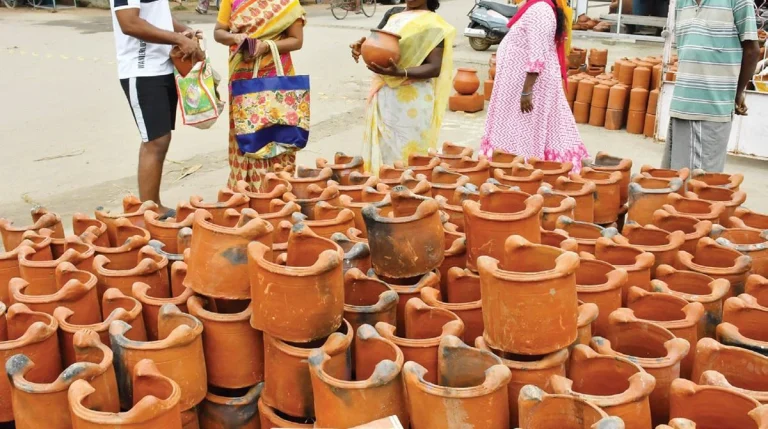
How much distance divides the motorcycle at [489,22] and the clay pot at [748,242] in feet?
30.0

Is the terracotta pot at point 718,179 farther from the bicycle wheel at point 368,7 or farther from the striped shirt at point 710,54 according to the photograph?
the bicycle wheel at point 368,7

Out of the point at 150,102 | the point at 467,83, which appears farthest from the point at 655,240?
the point at 467,83

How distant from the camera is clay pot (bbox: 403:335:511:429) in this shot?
4.53 ft

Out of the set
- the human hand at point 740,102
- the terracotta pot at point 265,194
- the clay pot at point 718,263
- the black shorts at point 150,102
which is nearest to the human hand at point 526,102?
the human hand at point 740,102

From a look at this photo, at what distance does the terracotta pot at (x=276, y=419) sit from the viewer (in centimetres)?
165

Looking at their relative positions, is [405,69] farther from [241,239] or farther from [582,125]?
[582,125]

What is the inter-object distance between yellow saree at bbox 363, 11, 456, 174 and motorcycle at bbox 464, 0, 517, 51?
7.39 metres

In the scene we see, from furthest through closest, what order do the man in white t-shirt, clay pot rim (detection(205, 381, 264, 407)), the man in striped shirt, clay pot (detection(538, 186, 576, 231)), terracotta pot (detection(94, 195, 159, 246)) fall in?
the man in striped shirt < the man in white t-shirt < terracotta pot (detection(94, 195, 159, 246)) < clay pot (detection(538, 186, 576, 231)) < clay pot rim (detection(205, 381, 264, 407))

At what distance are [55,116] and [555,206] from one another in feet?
19.7

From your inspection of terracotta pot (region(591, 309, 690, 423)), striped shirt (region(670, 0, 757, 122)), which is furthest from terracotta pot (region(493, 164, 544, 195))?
striped shirt (region(670, 0, 757, 122))

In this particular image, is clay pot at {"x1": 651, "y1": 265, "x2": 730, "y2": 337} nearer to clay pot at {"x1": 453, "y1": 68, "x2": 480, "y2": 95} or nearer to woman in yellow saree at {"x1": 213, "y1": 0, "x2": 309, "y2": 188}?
woman in yellow saree at {"x1": 213, "y1": 0, "x2": 309, "y2": 188}

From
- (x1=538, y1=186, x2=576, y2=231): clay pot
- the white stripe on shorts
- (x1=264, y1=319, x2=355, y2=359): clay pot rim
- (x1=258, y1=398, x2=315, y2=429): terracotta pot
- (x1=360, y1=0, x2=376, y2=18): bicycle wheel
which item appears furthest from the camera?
(x1=360, y1=0, x2=376, y2=18): bicycle wheel

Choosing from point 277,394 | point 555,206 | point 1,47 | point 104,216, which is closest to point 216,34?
point 104,216

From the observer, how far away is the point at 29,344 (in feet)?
5.28
